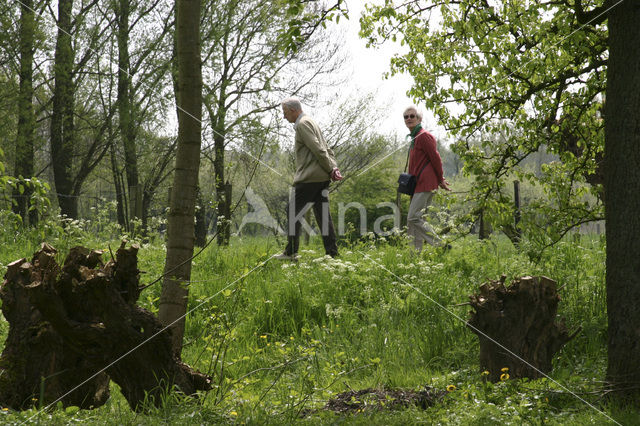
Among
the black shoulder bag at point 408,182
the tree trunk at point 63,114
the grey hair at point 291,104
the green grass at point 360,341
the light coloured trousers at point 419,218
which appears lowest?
the green grass at point 360,341

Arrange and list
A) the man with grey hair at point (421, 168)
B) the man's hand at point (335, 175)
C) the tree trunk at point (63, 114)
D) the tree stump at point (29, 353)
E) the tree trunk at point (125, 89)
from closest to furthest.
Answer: the tree stump at point (29, 353), the man's hand at point (335, 175), the man with grey hair at point (421, 168), the tree trunk at point (63, 114), the tree trunk at point (125, 89)

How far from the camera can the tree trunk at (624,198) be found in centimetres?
344

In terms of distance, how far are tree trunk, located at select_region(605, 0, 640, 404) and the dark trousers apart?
4.21 metres

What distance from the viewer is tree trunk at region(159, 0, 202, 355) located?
12.1 feet

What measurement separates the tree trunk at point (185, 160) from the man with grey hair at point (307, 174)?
3510 mm

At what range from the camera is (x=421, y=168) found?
7.93 m

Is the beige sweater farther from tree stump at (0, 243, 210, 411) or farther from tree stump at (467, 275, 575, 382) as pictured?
tree stump at (0, 243, 210, 411)

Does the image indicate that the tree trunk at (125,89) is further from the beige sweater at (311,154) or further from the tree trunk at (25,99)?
the beige sweater at (311,154)

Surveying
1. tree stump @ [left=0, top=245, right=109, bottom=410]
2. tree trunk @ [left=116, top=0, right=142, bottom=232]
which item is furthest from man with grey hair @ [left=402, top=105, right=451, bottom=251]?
tree trunk @ [left=116, top=0, right=142, bottom=232]

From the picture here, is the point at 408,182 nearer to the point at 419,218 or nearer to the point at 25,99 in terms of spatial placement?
the point at 419,218

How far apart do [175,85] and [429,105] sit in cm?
1255

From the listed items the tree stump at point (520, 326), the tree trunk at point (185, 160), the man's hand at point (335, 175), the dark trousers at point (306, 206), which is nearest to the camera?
the tree trunk at point (185, 160)

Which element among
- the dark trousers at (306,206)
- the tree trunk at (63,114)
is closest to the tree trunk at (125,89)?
the tree trunk at (63,114)

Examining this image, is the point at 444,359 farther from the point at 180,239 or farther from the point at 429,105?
the point at 429,105
